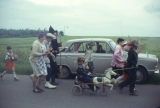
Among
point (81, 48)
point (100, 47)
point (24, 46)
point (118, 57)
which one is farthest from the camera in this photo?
point (24, 46)

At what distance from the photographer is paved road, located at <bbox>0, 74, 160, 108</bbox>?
6008 millimetres

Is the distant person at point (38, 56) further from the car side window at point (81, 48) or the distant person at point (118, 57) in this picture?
the distant person at point (118, 57)

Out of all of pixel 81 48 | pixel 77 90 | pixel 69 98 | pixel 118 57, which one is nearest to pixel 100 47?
pixel 81 48

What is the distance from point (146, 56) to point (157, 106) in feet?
9.18

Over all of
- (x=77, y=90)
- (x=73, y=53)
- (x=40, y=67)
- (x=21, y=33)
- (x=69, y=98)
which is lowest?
(x=69, y=98)

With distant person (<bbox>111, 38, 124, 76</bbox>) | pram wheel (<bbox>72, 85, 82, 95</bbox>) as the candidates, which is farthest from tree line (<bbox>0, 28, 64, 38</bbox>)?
pram wheel (<bbox>72, 85, 82, 95</bbox>)

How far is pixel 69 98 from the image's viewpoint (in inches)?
262

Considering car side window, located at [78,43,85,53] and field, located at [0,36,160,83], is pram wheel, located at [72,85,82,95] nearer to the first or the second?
car side window, located at [78,43,85,53]

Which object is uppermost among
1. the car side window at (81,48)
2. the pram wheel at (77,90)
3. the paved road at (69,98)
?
the car side window at (81,48)

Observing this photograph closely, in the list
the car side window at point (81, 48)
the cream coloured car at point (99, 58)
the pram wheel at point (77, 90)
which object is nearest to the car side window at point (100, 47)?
the cream coloured car at point (99, 58)

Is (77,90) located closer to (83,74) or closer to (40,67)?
(83,74)

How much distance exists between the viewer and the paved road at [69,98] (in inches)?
237

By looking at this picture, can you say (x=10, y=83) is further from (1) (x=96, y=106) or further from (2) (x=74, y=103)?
(1) (x=96, y=106)

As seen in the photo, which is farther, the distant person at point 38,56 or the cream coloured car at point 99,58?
the cream coloured car at point 99,58
